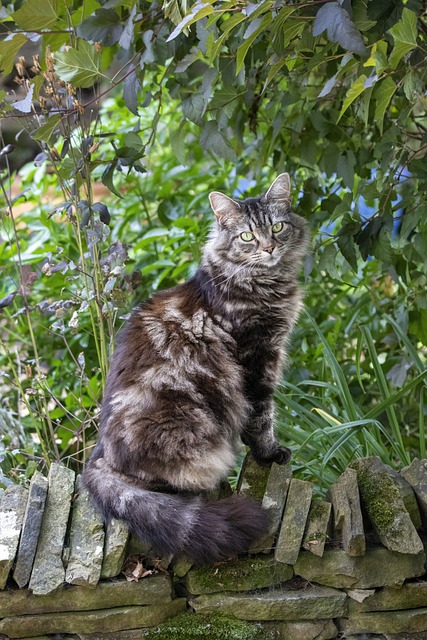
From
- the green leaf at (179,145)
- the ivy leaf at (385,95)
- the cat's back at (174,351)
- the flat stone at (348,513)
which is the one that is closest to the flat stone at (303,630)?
the flat stone at (348,513)

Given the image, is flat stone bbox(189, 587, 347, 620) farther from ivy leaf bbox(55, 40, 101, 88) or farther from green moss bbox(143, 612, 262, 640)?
ivy leaf bbox(55, 40, 101, 88)

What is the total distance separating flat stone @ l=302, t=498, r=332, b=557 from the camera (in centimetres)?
222

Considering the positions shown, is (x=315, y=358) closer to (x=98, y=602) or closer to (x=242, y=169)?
(x=242, y=169)

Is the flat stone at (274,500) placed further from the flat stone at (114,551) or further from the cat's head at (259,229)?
the cat's head at (259,229)

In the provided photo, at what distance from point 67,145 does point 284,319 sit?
3.24ft

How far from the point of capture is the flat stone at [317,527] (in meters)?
2.22

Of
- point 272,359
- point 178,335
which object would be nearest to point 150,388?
point 178,335

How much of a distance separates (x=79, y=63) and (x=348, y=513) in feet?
5.29

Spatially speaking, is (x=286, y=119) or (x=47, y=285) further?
(x=47, y=285)

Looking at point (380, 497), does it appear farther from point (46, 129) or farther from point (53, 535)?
point (46, 129)

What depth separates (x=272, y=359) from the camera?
275cm

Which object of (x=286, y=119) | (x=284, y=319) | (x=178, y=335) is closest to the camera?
(x=178, y=335)

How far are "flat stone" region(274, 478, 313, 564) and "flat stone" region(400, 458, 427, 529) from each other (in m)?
0.32

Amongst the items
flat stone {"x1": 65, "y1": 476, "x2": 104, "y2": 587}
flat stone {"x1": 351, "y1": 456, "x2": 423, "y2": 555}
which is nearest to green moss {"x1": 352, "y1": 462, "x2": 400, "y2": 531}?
flat stone {"x1": 351, "y1": 456, "x2": 423, "y2": 555}
